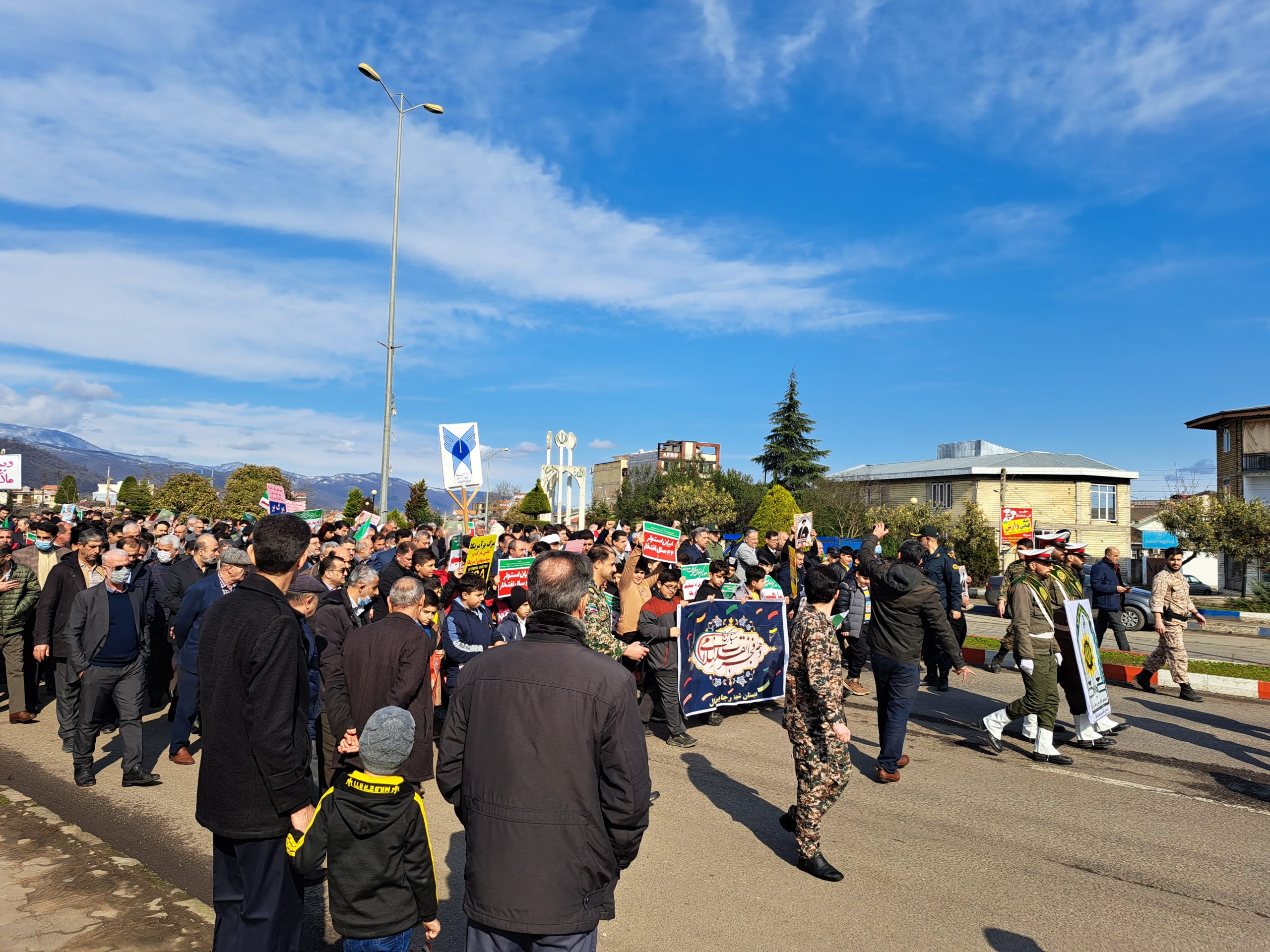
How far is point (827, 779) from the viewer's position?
531 cm

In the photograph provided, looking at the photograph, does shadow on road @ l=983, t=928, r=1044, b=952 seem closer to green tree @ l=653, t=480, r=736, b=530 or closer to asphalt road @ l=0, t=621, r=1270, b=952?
asphalt road @ l=0, t=621, r=1270, b=952

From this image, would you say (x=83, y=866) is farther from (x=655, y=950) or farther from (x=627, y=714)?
(x=627, y=714)

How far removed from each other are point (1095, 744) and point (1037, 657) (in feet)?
5.27

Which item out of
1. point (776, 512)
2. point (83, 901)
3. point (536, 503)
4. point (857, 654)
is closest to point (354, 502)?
point (536, 503)

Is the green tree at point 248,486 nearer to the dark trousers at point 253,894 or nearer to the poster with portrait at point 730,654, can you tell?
the poster with portrait at point 730,654

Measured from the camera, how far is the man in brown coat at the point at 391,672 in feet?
16.1

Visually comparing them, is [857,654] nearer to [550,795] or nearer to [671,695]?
[671,695]

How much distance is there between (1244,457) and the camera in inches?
1565

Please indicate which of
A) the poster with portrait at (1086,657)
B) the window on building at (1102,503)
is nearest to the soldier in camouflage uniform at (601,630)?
the poster with portrait at (1086,657)

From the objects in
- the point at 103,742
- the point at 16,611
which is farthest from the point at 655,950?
the point at 16,611

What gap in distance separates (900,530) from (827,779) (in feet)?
127

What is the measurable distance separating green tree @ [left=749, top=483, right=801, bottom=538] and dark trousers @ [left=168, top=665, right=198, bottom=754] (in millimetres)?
32582

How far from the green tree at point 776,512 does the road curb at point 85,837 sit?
112ft

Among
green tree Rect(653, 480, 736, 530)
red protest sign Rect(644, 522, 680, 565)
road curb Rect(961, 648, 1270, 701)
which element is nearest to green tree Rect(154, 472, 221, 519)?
green tree Rect(653, 480, 736, 530)
